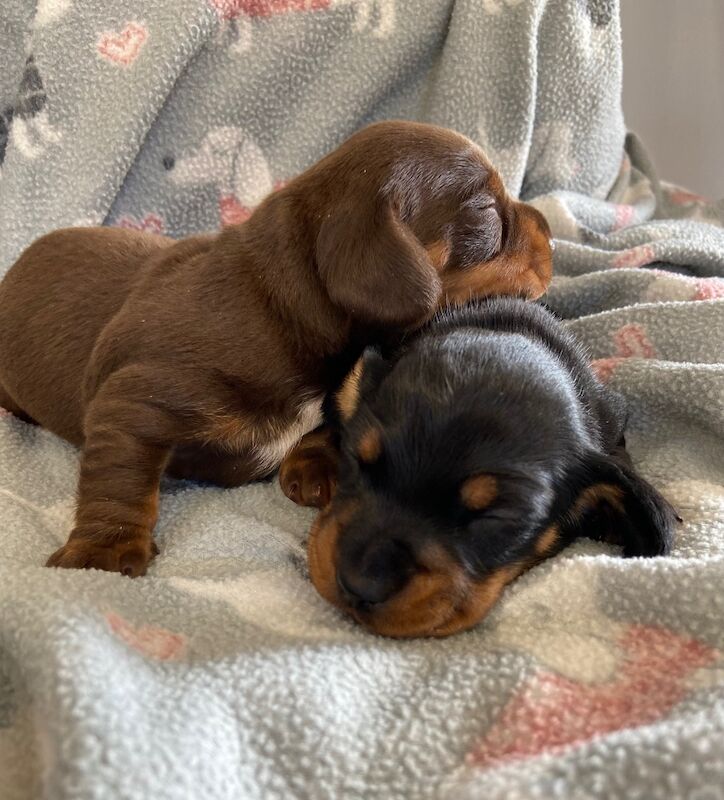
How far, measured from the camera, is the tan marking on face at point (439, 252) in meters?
1.69

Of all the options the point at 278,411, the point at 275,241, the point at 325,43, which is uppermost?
the point at 325,43

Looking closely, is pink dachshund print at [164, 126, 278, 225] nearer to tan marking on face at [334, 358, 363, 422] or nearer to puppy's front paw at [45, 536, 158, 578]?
tan marking on face at [334, 358, 363, 422]

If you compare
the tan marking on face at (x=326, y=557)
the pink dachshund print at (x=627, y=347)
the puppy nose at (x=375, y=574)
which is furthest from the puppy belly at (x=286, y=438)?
the pink dachshund print at (x=627, y=347)

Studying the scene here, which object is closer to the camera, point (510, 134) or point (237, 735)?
point (237, 735)

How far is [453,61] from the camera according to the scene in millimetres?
2482

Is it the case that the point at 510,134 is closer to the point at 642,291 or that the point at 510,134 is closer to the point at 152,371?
the point at 642,291

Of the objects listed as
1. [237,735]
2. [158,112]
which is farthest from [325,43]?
[237,735]

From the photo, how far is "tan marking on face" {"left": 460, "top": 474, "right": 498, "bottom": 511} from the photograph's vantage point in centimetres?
122

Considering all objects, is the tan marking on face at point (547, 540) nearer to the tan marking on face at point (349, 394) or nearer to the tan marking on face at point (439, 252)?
the tan marking on face at point (349, 394)

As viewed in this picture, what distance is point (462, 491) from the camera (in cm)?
122

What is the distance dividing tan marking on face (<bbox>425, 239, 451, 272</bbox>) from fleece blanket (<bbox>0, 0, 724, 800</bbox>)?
1.36 feet

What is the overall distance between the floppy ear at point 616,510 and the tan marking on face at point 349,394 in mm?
416

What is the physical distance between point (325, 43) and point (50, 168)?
2.96ft

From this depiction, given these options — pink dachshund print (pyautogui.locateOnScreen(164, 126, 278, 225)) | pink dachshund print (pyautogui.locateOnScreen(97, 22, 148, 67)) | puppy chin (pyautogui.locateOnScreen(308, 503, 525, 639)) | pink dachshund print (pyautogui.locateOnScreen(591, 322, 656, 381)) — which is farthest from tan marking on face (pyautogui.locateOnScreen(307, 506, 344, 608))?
pink dachshund print (pyautogui.locateOnScreen(97, 22, 148, 67))
